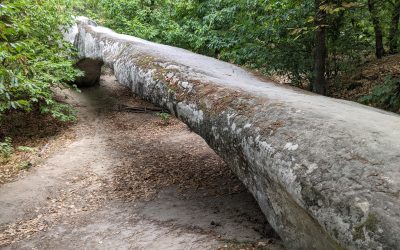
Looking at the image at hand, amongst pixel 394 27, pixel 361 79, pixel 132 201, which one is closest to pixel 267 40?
pixel 361 79

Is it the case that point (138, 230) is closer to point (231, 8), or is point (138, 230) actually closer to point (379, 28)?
point (231, 8)

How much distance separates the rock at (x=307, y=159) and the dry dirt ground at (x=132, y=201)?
0.91m

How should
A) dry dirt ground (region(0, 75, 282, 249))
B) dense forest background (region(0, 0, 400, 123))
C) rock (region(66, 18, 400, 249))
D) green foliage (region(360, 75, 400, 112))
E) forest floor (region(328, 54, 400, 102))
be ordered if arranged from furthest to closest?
forest floor (region(328, 54, 400, 102)), dense forest background (region(0, 0, 400, 123)), green foliage (region(360, 75, 400, 112)), dry dirt ground (region(0, 75, 282, 249)), rock (region(66, 18, 400, 249))

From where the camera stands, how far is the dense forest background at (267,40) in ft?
24.4

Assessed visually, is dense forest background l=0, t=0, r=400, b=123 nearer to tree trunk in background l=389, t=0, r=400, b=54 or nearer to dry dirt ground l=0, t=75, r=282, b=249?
tree trunk in background l=389, t=0, r=400, b=54

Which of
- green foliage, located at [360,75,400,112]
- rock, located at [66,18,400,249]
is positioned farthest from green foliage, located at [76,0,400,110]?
rock, located at [66,18,400,249]

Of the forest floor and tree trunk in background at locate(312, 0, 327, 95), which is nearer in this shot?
tree trunk in background at locate(312, 0, 327, 95)

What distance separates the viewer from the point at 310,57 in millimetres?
8719

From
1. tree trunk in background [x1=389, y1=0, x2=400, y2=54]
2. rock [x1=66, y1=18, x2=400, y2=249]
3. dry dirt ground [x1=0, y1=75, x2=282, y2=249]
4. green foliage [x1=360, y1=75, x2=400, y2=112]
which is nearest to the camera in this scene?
rock [x1=66, y1=18, x2=400, y2=249]

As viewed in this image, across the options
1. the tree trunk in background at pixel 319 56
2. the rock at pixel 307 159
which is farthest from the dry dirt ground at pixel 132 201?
the tree trunk in background at pixel 319 56

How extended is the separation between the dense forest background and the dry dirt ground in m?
1.82

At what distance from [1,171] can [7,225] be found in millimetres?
3187

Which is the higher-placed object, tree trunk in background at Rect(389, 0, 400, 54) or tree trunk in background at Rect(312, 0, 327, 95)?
tree trunk in background at Rect(389, 0, 400, 54)

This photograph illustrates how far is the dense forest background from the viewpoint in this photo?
7.44m
